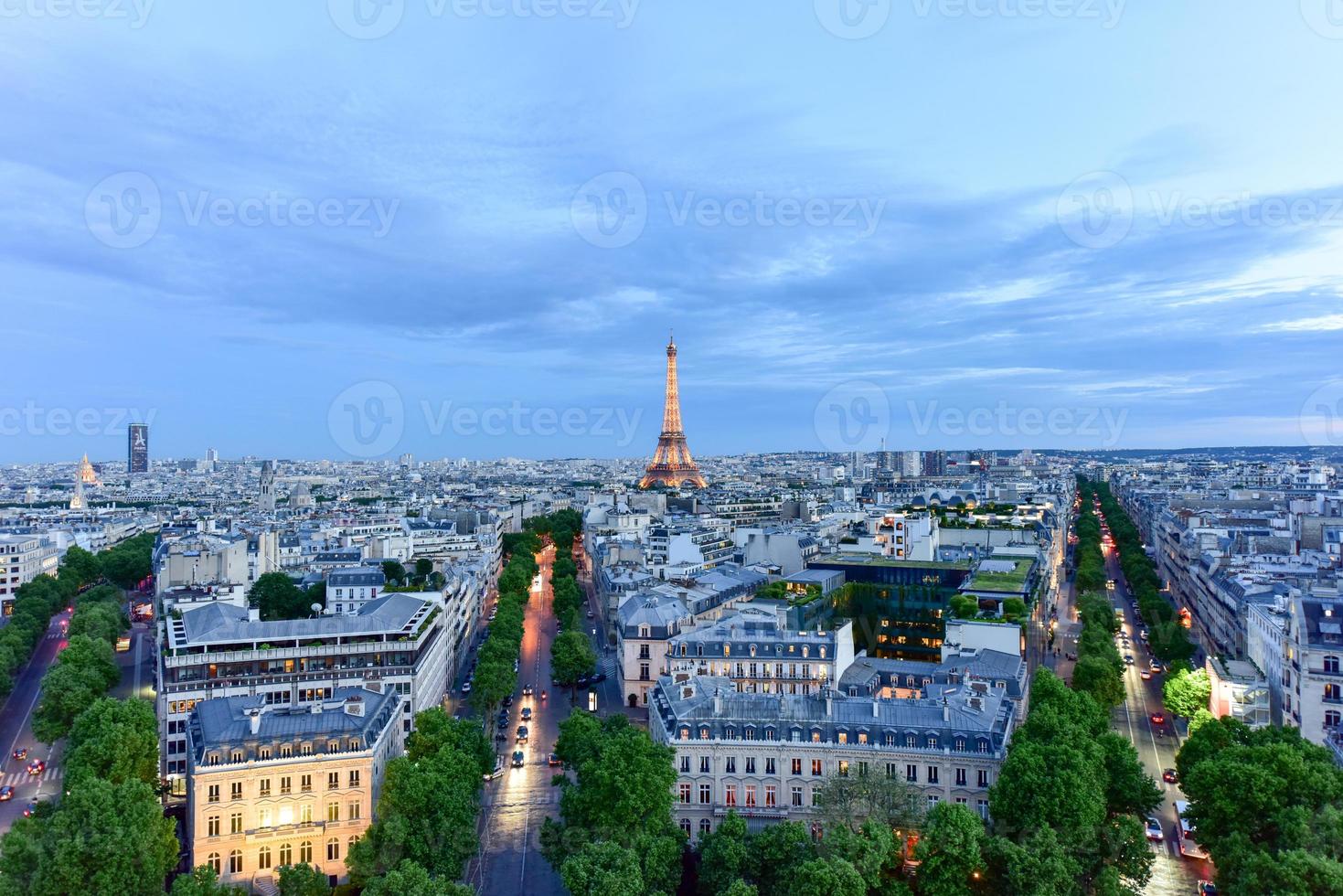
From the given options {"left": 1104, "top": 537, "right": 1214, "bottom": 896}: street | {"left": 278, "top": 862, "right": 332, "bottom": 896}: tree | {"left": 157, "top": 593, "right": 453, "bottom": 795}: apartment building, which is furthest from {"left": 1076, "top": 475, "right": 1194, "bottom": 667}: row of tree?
{"left": 278, "top": 862, "right": 332, "bottom": 896}: tree

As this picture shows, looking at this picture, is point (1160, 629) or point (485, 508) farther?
point (485, 508)

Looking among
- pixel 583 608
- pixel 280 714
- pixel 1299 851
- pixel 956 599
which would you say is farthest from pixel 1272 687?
Answer: pixel 583 608

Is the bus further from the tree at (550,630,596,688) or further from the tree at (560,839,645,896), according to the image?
the tree at (550,630,596,688)

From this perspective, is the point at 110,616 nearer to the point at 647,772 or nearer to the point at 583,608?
the point at 583,608

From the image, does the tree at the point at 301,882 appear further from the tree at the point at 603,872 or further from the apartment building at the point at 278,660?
the apartment building at the point at 278,660

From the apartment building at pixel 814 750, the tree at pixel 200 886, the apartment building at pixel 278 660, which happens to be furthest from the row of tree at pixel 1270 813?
the apartment building at pixel 278 660

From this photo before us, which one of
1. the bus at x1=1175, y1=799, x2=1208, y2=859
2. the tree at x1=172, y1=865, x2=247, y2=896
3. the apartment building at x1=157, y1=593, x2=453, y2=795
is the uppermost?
the apartment building at x1=157, y1=593, x2=453, y2=795
